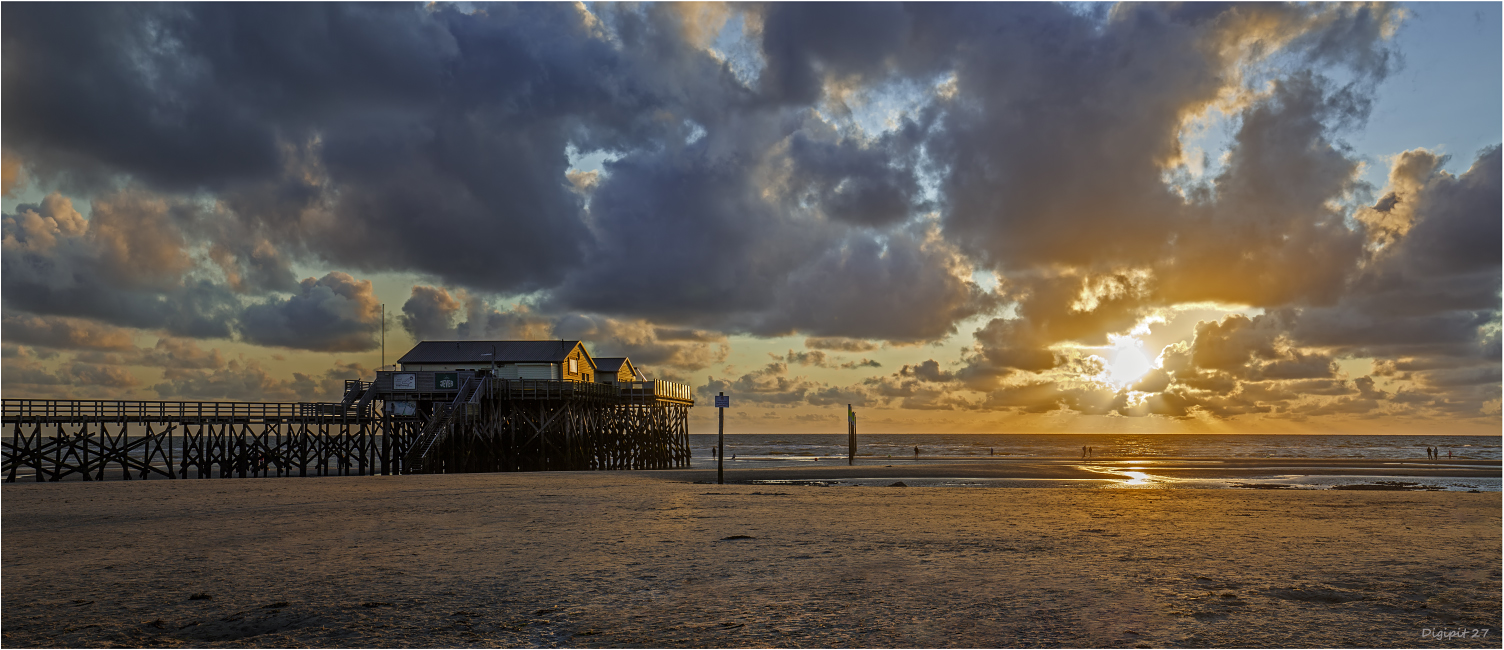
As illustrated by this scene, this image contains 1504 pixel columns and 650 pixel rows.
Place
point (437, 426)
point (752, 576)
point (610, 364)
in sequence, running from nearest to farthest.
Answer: point (752, 576) → point (437, 426) → point (610, 364)

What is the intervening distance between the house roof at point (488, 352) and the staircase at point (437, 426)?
5.52m

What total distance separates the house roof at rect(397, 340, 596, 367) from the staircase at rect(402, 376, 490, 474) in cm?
552

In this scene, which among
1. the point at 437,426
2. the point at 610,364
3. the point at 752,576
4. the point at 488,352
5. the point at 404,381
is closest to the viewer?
the point at 752,576

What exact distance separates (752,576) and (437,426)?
34.1 meters

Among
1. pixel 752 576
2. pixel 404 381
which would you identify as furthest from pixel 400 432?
pixel 752 576

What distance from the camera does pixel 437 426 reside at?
4059 cm

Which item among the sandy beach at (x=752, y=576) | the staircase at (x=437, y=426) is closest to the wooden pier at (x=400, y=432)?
the staircase at (x=437, y=426)

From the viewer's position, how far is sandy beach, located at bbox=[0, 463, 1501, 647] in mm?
7535

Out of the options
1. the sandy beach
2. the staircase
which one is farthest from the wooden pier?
the sandy beach

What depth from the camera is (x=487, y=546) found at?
40.6 ft

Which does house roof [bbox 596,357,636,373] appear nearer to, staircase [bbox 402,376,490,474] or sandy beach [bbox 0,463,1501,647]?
staircase [bbox 402,376,490,474]

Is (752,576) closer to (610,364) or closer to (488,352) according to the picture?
(488,352)

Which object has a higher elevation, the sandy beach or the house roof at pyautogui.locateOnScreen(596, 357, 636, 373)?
the house roof at pyautogui.locateOnScreen(596, 357, 636, 373)

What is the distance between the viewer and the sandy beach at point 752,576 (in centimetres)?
754
